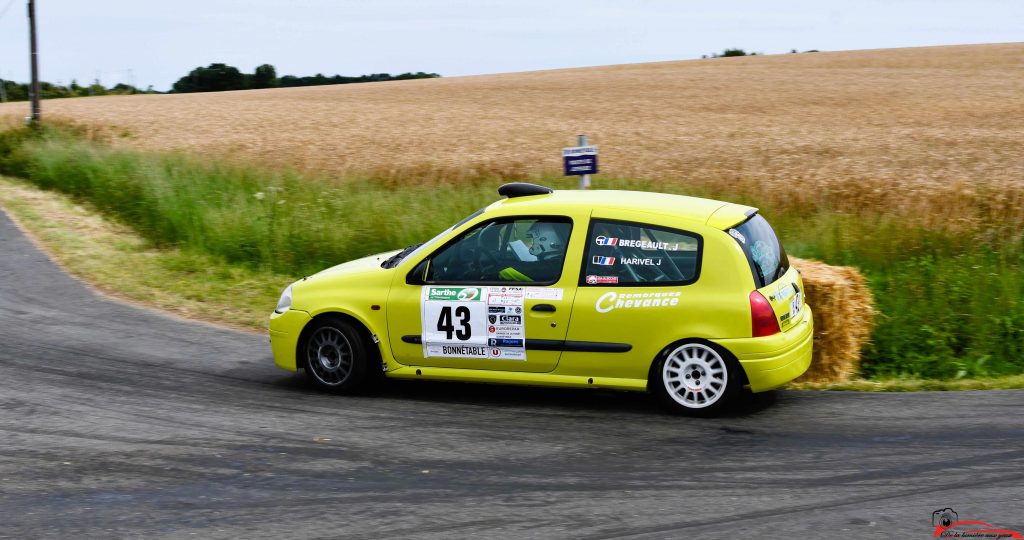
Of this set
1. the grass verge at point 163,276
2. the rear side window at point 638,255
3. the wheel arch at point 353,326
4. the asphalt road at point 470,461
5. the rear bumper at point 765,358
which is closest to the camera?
the asphalt road at point 470,461

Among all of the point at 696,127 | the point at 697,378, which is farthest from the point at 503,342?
the point at 696,127

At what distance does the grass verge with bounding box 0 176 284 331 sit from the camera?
11.9 meters

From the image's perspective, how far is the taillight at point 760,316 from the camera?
7.24 m

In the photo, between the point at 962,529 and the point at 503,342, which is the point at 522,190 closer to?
the point at 503,342

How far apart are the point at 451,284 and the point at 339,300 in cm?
92

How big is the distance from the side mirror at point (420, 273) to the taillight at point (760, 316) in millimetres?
2361

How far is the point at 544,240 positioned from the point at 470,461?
193cm

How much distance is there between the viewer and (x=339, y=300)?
8.20m

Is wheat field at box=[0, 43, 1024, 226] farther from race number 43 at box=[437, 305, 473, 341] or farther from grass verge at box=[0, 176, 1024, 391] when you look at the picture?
race number 43 at box=[437, 305, 473, 341]

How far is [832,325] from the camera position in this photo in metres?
8.88

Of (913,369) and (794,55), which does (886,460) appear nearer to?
(913,369)

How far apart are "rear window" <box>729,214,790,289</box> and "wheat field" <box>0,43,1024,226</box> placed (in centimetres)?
623

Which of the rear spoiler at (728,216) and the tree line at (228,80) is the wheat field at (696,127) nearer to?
the rear spoiler at (728,216)

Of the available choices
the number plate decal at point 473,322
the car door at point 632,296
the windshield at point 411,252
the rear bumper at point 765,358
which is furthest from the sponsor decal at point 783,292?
the windshield at point 411,252
